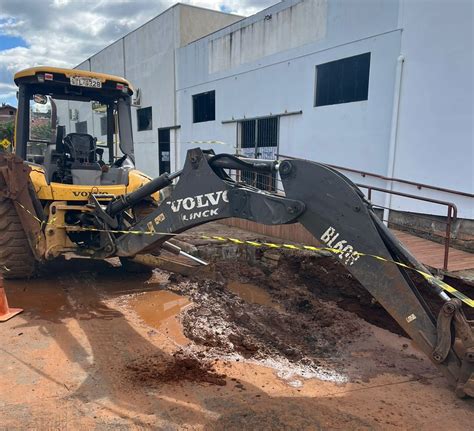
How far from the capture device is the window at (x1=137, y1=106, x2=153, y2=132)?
19.8 meters

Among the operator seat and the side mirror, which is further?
the operator seat

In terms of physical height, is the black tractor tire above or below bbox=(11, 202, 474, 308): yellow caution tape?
below

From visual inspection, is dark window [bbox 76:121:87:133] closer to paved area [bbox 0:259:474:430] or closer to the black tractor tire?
the black tractor tire

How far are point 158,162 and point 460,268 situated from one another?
15357 mm

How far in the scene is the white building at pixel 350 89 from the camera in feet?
25.9

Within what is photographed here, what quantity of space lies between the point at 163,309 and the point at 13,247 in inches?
91.4

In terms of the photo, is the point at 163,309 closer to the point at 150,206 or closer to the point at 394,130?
the point at 150,206

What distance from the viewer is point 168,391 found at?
3.52 metres

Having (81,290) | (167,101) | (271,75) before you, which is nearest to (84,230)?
(81,290)

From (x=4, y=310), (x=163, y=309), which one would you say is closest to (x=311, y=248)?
(x=163, y=309)

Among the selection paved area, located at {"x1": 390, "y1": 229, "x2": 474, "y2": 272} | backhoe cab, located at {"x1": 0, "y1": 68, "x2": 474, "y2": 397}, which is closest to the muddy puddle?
backhoe cab, located at {"x1": 0, "y1": 68, "x2": 474, "y2": 397}

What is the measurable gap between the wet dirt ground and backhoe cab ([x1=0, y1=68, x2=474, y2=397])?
27.3 inches

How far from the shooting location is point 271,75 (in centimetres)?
1216

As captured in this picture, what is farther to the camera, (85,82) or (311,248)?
(85,82)
